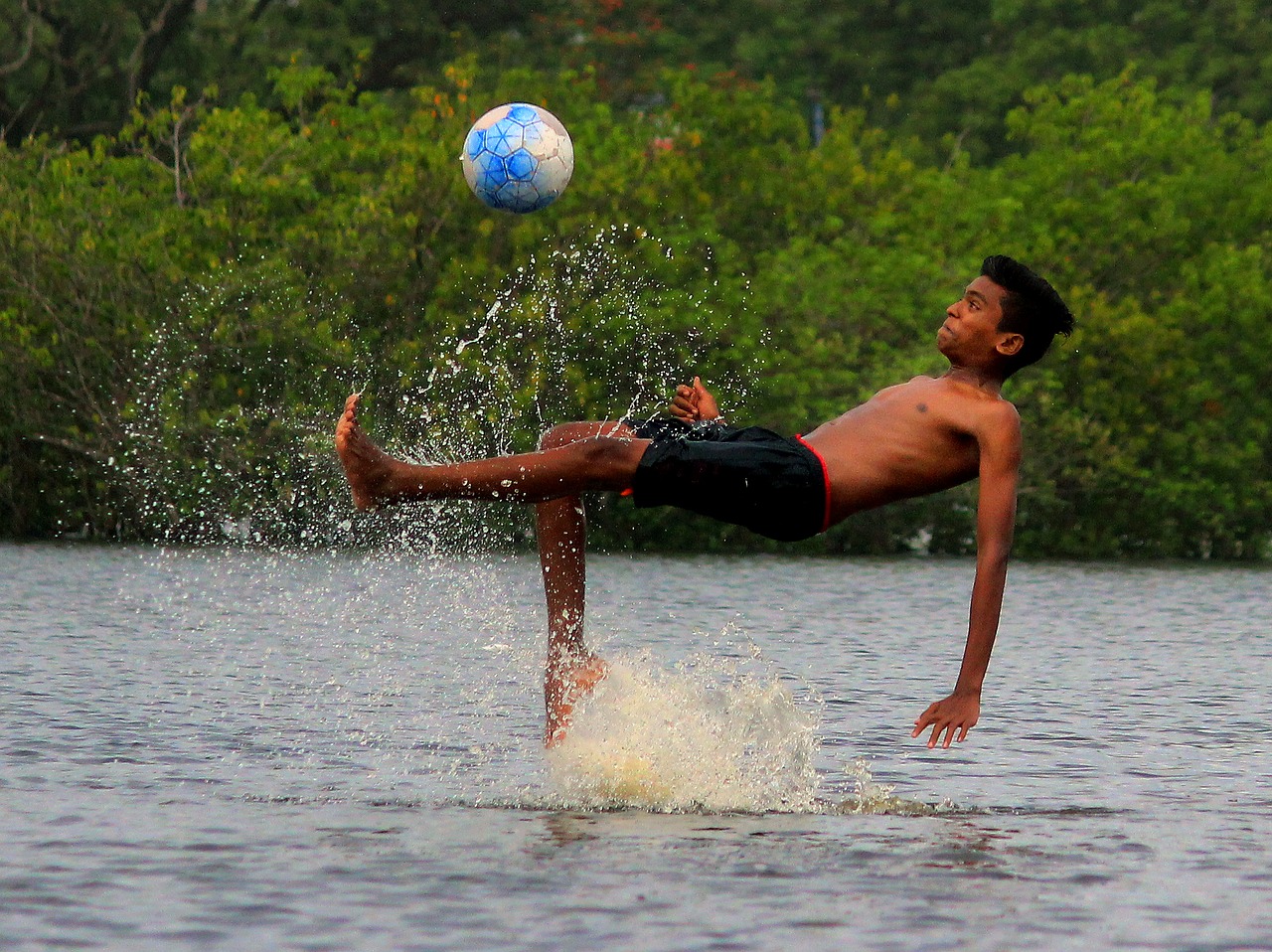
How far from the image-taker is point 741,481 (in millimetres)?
8742

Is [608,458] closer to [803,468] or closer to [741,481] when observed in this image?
[741,481]

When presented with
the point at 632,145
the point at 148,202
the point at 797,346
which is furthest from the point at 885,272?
the point at 148,202

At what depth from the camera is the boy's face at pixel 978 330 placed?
9180 mm

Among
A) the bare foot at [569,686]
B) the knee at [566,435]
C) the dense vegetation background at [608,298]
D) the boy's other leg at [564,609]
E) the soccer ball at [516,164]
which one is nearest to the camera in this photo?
the knee at [566,435]

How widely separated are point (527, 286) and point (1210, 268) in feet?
27.7

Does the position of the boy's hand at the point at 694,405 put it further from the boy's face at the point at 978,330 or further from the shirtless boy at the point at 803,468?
the boy's face at the point at 978,330

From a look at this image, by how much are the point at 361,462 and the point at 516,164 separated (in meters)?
4.47

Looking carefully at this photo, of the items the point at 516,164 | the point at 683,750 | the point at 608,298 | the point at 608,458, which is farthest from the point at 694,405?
the point at 608,298

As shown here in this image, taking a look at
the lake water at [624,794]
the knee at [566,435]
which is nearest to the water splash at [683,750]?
the lake water at [624,794]

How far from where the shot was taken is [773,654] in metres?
15.8

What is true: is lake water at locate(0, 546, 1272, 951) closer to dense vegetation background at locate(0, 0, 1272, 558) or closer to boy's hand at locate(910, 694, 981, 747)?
boy's hand at locate(910, 694, 981, 747)

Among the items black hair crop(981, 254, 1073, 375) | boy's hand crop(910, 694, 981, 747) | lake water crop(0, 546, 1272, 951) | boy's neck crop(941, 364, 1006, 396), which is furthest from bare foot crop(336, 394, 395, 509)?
black hair crop(981, 254, 1073, 375)

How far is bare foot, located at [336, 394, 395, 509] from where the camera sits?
8.37 meters

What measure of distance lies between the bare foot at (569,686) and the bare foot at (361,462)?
1.37m
